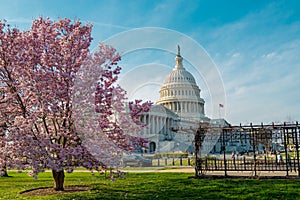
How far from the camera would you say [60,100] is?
13617mm

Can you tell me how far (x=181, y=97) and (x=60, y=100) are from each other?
386 feet

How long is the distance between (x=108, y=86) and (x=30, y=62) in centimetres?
354

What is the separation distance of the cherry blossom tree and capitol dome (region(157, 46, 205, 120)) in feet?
374

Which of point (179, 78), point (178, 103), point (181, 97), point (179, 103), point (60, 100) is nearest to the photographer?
point (60, 100)

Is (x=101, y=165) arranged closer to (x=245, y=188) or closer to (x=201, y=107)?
(x=245, y=188)

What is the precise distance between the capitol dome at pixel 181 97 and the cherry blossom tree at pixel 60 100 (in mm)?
114128

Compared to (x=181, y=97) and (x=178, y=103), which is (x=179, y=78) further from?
(x=178, y=103)

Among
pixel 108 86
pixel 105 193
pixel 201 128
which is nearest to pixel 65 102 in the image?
pixel 108 86

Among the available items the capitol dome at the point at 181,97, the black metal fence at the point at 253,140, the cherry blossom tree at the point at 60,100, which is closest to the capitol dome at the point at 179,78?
the capitol dome at the point at 181,97

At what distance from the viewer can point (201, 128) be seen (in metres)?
21.3

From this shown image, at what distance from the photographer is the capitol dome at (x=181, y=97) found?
429 feet

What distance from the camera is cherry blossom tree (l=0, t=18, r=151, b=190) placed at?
42.5 feet

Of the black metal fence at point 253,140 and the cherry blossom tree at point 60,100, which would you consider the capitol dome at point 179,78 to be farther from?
the cherry blossom tree at point 60,100

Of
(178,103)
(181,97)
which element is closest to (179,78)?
(181,97)
